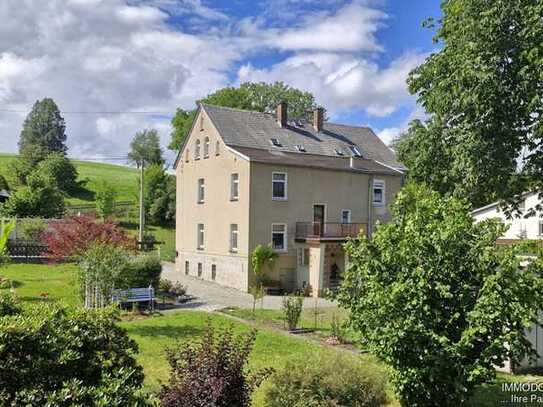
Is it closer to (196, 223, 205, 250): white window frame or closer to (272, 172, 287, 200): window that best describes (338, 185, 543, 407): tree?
(272, 172, 287, 200): window

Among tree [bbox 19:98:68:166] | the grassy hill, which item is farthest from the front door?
tree [bbox 19:98:68:166]

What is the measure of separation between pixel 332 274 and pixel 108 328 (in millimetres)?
23655

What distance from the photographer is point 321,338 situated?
15.5 metres

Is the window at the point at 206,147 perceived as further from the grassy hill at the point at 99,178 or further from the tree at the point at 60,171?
the grassy hill at the point at 99,178

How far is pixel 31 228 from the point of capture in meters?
36.9

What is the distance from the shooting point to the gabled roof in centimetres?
3075

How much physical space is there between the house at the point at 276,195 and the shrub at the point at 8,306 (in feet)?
69.3

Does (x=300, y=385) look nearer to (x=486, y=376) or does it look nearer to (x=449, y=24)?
(x=486, y=376)

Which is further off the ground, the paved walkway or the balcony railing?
the balcony railing

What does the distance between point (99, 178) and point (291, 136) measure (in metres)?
56.6

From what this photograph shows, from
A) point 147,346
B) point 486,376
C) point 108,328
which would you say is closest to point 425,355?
point 486,376

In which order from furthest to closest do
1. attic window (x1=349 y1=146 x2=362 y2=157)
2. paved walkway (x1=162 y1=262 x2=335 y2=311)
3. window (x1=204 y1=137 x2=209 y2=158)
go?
attic window (x1=349 y1=146 x2=362 y2=157)
window (x1=204 y1=137 x2=209 y2=158)
paved walkway (x1=162 y1=262 x2=335 y2=311)

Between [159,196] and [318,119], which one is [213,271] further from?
[159,196]

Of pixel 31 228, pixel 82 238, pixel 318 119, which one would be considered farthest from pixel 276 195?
pixel 31 228
